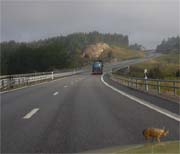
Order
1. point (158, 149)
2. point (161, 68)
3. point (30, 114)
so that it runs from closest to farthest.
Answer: point (158, 149)
point (30, 114)
point (161, 68)

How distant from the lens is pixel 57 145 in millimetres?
9203

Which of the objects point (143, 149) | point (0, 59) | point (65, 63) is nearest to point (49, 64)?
point (65, 63)

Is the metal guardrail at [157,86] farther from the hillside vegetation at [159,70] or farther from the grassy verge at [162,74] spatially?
the hillside vegetation at [159,70]

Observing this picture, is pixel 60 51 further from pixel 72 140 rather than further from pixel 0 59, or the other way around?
pixel 72 140

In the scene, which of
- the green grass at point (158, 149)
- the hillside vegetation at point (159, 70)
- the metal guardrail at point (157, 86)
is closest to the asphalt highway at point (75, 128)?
the green grass at point (158, 149)

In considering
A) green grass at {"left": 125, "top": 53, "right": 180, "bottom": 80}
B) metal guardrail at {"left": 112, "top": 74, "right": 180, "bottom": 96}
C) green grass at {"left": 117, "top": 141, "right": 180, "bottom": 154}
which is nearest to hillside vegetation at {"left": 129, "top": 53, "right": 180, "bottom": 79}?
green grass at {"left": 125, "top": 53, "right": 180, "bottom": 80}

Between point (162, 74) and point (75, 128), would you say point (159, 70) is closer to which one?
point (162, 74)

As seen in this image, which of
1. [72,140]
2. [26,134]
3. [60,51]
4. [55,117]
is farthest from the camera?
[60,51]

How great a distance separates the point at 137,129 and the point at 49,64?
131821mm

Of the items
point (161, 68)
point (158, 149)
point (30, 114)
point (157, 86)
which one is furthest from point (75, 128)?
point (161, 68)

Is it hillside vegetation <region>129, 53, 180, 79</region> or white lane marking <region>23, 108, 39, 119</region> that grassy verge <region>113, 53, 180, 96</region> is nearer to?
hillside vegetation <region>129, 53, 180, 79</region>

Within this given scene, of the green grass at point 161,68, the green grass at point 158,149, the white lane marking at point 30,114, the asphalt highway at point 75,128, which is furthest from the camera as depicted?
the green grass at point 161,68

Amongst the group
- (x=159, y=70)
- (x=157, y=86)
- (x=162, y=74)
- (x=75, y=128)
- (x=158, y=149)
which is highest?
(x=158, y=149)

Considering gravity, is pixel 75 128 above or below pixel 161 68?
above
